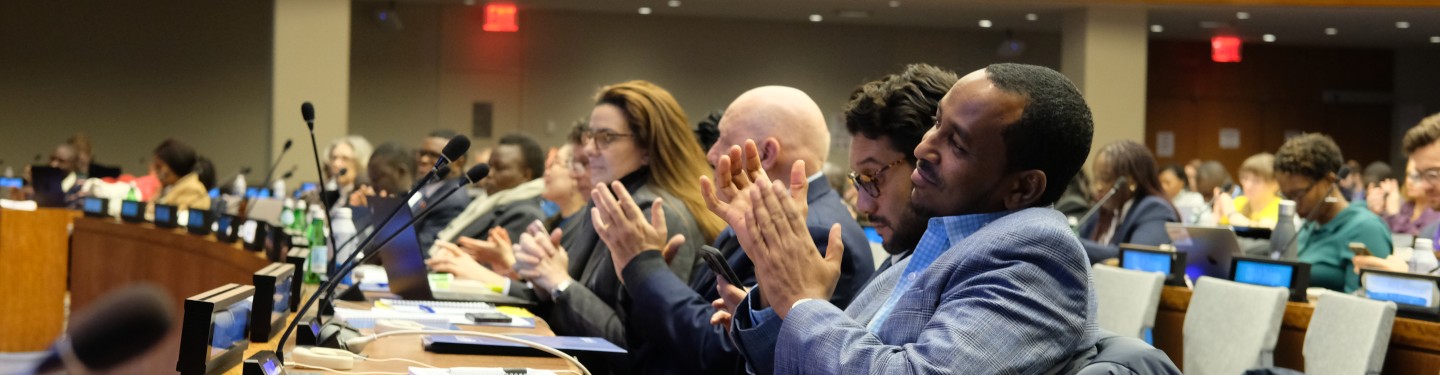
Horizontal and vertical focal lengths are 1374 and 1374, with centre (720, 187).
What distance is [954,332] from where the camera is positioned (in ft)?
4.56

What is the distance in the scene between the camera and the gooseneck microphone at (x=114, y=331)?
0.75 m

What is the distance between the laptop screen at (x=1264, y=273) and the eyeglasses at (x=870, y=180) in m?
2.42

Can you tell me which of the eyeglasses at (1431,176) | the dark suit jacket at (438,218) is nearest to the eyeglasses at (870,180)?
the eyeglasses at (1431,176)

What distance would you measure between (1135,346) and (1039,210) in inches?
6.9

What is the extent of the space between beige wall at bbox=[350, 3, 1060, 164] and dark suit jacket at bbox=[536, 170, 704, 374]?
1075 cm

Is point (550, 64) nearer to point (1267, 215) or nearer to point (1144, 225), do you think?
point (1267, 215)

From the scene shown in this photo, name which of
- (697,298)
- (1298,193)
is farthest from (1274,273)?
(697,298)

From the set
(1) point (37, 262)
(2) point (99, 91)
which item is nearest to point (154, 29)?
(2) point (99, 91)

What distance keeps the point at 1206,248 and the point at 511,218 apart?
2.50 meters

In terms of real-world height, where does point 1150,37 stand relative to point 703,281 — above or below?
above

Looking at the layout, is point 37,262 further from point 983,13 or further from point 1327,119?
point 1327,119

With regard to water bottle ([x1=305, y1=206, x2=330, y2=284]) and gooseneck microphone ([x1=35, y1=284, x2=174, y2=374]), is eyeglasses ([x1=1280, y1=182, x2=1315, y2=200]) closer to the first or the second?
water bottle ([x1=305, y1=206, x2=330, y2=284])

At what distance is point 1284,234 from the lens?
16.6ft

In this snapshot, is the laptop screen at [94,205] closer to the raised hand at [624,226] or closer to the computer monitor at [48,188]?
the computer monitor at [48,188]
